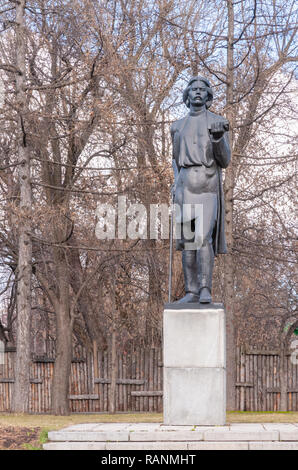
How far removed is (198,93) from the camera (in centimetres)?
930

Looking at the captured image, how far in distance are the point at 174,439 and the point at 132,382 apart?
444 inches

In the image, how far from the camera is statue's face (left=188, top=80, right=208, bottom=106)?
366 inches

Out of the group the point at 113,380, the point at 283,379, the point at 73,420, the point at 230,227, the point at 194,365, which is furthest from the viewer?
the point at 283,379

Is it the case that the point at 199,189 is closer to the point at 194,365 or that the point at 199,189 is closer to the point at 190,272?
the point at 190,272

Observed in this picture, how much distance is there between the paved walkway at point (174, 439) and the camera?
692cm

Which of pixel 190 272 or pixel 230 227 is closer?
pixel 190 272

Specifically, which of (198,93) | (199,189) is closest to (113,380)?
(199,189)

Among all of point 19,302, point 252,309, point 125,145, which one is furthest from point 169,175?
point 252,309

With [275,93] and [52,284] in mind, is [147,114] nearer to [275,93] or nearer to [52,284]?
[275,93]

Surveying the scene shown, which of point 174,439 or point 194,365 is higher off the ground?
point 194,365

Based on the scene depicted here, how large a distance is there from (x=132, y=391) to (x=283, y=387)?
380 cm

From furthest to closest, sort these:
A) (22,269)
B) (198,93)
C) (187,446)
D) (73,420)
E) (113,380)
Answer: (113,380) < (22,269) < (73,420) < (198,93) < (187,446)

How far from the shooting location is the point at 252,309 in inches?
992

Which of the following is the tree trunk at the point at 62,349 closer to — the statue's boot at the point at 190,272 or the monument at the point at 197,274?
the monument at the point at 197,274
